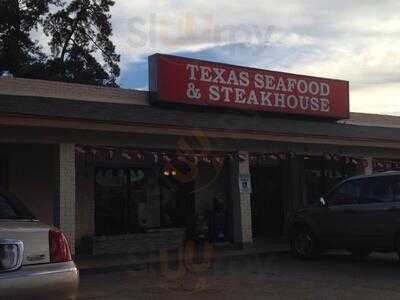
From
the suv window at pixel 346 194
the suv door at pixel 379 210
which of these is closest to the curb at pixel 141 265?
the suv window at pixel 346 194

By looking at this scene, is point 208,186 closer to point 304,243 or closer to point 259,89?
point 259,89

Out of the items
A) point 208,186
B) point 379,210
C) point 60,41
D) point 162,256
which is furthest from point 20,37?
point 379,210

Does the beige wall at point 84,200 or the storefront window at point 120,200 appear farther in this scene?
the storefront window at point 120,200

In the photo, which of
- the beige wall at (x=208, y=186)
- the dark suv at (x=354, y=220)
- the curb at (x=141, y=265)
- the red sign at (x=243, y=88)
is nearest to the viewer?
the dark suv at (x=354, y=220)

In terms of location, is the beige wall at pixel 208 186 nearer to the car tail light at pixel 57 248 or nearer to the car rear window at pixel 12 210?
the car rear window at pixel 12 210

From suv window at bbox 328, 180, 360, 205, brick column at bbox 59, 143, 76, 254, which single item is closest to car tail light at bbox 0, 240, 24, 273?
brick column at bbox 59, 143, 76, 254

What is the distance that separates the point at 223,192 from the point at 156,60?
15.5 ft

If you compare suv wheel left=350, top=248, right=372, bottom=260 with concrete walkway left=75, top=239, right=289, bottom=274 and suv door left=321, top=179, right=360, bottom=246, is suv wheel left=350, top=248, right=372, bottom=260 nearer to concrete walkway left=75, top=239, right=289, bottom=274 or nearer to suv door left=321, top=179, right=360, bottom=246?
suv door left=321, top=179, right=360, bottom=246

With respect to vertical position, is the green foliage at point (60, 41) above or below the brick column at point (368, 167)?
above

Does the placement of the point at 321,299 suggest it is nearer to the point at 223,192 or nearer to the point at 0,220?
the point at 0,220

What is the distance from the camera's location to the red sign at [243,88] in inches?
644

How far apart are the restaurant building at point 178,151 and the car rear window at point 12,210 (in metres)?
5.80

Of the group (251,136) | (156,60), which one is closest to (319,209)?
(251,136)

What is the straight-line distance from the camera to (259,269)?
39.9ft
